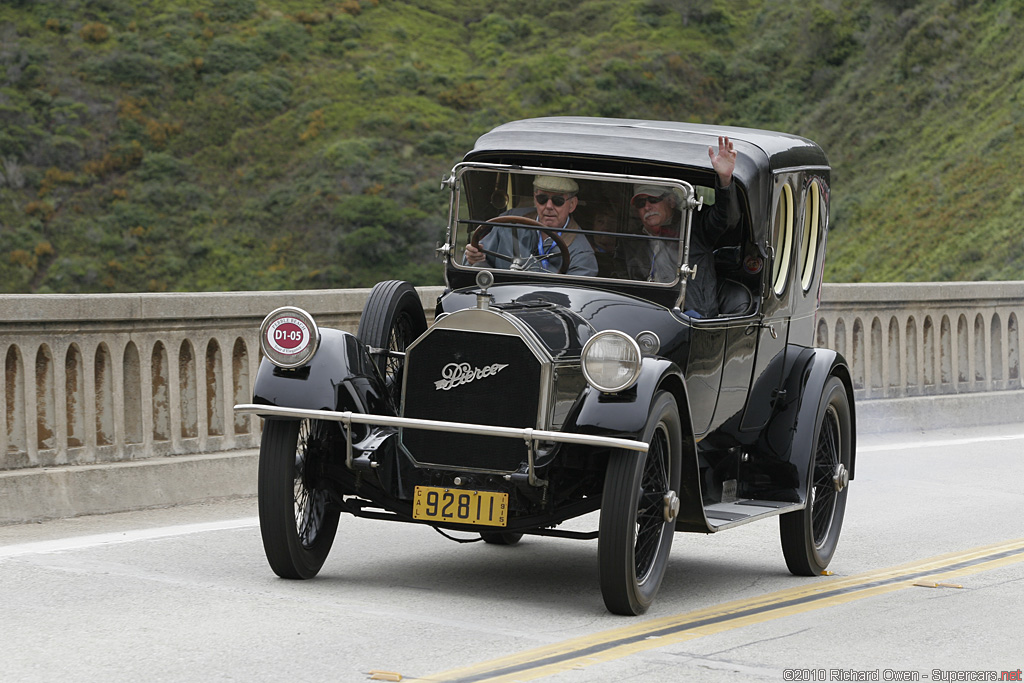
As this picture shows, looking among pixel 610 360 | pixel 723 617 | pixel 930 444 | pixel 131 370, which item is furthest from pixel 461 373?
pixel 930 444

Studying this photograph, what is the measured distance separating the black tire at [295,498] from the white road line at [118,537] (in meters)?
1.53

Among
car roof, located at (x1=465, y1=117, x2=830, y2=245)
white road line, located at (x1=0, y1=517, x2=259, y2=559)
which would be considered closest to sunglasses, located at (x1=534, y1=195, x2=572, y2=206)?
car roof, located at (x1=465, y1=117, x2=830, y2=245)

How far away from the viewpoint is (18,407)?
29.6 ft

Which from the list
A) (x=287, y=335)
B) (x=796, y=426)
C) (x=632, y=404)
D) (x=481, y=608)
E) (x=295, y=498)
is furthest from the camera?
(x=796, y=426)

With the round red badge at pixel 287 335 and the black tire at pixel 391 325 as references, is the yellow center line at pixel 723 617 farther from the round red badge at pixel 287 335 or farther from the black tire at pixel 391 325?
the round red badge at pixel 287 335

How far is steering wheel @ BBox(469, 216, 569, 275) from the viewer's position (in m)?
7.71

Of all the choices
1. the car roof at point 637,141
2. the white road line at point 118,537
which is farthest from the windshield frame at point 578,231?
the white road line at point 118,537

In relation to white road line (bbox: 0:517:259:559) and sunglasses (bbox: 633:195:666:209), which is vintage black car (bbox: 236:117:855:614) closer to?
sunglasses (bbox: 633:195:666:209)

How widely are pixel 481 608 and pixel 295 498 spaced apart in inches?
43.3

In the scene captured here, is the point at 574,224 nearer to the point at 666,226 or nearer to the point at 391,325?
the point at 666,226

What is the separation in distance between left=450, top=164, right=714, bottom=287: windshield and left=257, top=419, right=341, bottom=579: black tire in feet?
4.83

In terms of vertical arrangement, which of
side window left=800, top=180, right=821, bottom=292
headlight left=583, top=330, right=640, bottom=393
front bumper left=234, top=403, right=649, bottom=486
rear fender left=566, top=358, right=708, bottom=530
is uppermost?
side window left=800, top=180, right=821, bottom=292

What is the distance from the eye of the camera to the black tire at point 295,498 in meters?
6.89

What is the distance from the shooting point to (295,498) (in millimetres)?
7145
